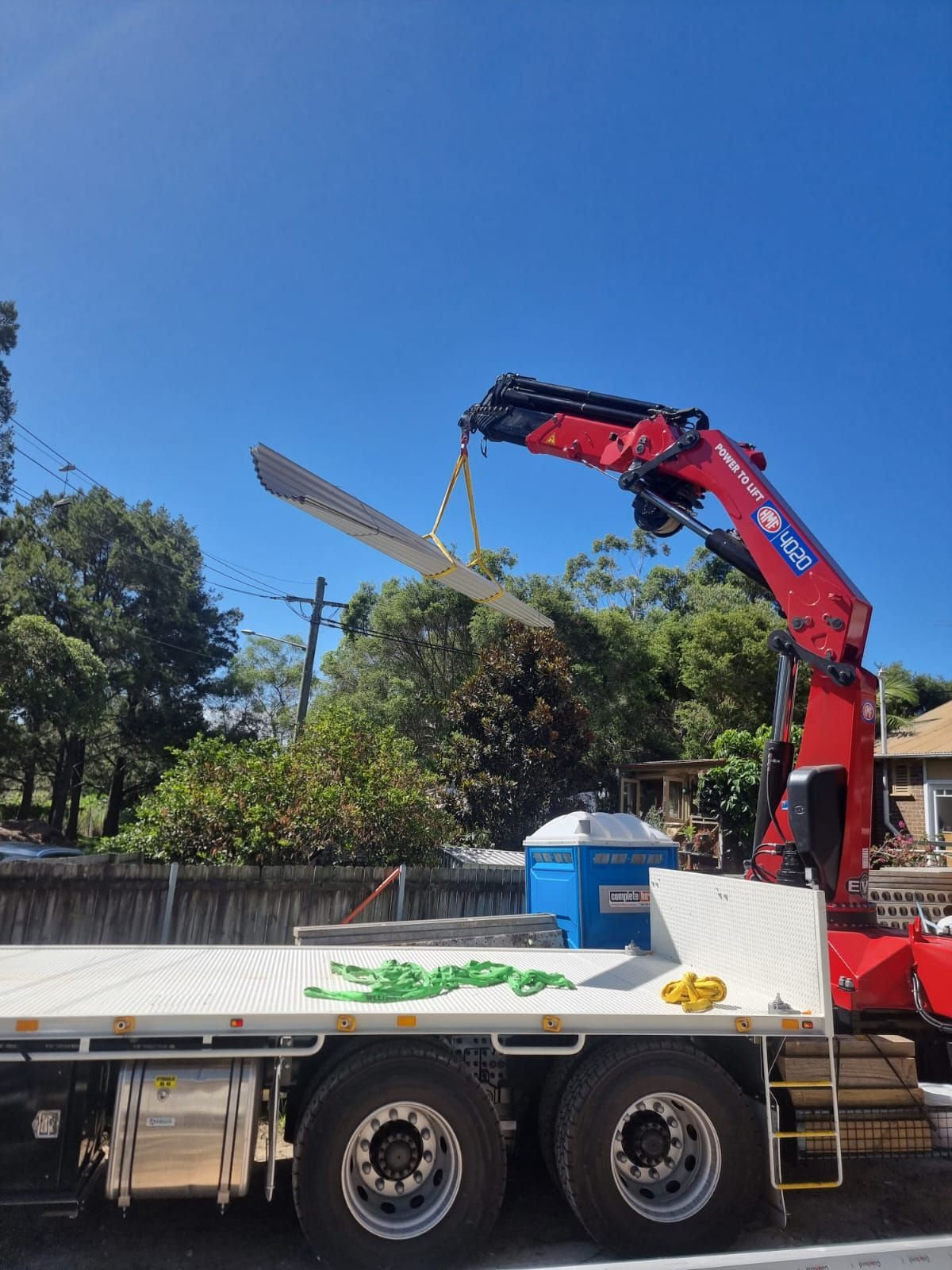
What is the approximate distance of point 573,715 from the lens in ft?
56.7

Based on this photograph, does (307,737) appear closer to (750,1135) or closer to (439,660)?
(750,1135)

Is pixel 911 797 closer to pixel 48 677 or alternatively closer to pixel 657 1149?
pixel 657 1149

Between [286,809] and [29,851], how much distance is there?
630cm

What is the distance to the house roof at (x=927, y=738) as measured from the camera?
73.0 feet

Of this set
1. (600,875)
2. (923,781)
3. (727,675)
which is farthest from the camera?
(727,675)

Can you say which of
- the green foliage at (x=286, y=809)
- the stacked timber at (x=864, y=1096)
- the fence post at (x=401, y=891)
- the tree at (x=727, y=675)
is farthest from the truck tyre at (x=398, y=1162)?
the tree at (x=727, y=675)

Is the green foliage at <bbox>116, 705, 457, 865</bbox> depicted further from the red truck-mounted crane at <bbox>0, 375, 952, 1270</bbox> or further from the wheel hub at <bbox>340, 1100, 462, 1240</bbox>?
the wheel hub at <bbox>340, 1100, 462, 1240</bbox>

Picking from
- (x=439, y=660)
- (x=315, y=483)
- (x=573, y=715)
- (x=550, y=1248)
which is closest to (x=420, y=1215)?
(x=550, y=1248)

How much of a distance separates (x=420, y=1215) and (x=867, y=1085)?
2431mm

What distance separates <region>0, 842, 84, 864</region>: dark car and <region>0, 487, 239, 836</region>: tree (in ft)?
58.2

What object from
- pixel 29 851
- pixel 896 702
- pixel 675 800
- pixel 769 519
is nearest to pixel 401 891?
pixel 769 519

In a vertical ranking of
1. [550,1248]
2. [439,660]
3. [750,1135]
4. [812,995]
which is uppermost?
[439,660]

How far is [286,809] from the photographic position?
34.0 ft

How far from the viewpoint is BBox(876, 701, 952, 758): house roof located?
22.3 metres
